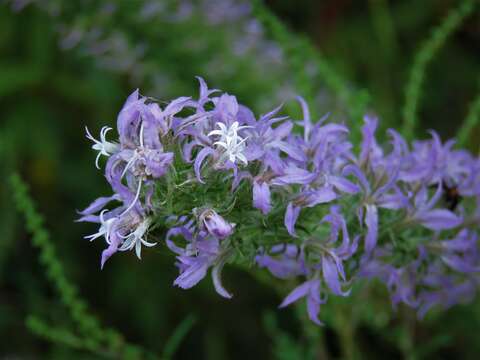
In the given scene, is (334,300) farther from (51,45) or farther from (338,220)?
(51,45)

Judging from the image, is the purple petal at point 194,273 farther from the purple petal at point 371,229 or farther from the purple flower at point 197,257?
the purple petal at point 371,229

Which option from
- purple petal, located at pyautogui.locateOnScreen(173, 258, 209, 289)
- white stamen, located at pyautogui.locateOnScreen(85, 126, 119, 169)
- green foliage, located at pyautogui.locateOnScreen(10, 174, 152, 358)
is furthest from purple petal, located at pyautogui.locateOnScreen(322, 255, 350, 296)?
green foliage, located at pyautogui.locateOnScreen(10, 174, 152, 358)

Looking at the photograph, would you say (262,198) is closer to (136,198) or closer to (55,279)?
(136,198)

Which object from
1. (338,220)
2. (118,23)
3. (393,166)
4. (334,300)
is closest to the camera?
(338,220)

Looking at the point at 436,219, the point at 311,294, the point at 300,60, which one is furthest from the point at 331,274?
the point at 300,60

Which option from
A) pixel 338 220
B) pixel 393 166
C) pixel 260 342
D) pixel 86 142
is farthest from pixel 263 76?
pixel 338 220
